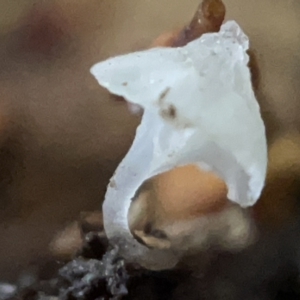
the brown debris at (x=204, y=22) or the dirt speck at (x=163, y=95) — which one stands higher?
the brown debris at (x=204, y=22)

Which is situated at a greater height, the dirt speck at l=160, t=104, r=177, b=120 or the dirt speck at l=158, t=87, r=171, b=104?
the dirt speck at l=158, t=87, r=171, b=104

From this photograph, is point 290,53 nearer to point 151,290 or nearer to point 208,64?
point 208,64

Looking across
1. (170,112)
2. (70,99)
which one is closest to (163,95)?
(170,112)

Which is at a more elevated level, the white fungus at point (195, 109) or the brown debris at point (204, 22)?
the brown debris at point (204, 22)

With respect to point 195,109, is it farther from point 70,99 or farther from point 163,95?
point 70,99
